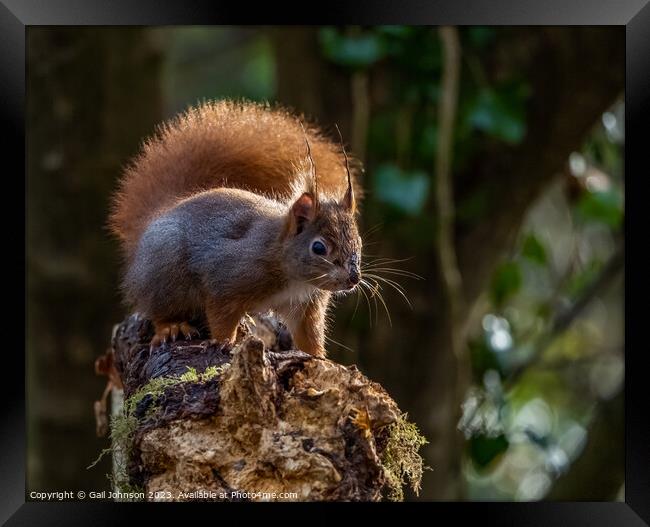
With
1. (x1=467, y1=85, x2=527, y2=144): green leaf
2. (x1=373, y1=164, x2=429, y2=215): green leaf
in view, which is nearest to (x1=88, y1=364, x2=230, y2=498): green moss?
(x1=373, y1=164, x2=429, y2=215): green leaf

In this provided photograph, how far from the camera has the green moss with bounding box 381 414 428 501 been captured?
306cm

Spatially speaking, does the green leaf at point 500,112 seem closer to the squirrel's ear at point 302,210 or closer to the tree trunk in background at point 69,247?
the squirrel's ear at point 302,210

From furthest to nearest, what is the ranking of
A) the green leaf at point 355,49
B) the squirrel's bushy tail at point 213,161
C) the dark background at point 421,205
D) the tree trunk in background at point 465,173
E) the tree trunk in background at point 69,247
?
the tree trunk in background at point 69,247, the tree trunk in background at point 465,173, the dark background at point 421,205, the green leaf at point 355,49, the squirrel's bushy tail at point 213,161

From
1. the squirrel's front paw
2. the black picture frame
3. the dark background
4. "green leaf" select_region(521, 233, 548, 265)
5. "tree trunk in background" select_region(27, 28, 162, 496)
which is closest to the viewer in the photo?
the black picture frame

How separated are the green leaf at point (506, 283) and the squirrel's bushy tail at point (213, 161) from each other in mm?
1678

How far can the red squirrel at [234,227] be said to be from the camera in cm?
429

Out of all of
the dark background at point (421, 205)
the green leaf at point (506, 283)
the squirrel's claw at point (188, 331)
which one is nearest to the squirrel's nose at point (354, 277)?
the squirrel's claw at point (188, 331)

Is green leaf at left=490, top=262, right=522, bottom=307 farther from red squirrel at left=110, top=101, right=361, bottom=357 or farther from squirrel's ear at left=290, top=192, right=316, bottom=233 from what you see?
squirrel's ear at left=290, top=192, right=316, bottom=233

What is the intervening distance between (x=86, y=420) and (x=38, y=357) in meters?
0.52

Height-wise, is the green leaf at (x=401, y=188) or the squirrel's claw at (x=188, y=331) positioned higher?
the green leaf at (x=401, y=188)

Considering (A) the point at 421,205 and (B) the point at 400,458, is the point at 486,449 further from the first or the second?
(B) the point at 400,458

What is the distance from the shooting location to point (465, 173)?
6.62 metres

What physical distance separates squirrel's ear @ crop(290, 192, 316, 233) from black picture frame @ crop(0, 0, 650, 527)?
4.11 ft
